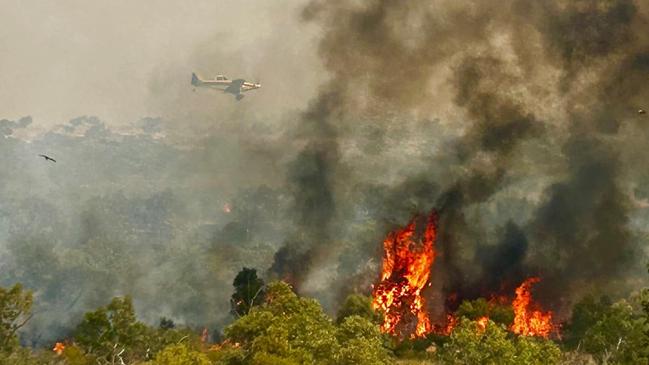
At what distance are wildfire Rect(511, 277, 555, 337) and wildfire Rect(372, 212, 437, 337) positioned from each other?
58.4ft

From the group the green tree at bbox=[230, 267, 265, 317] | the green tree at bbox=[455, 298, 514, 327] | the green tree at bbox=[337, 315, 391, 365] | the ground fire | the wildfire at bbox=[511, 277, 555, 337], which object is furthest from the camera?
the ground fire

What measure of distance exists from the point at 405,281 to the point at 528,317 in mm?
25791

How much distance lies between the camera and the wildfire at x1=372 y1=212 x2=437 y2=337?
118688 millimetres

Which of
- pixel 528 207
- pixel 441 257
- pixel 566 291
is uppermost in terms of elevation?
pixel 528 207

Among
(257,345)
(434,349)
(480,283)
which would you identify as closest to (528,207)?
(480,283)

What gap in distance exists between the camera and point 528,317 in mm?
118875

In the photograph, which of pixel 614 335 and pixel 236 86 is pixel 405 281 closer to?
pixel 614 335

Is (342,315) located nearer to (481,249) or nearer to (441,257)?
(441,257)

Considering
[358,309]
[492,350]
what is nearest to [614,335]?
[358,309]

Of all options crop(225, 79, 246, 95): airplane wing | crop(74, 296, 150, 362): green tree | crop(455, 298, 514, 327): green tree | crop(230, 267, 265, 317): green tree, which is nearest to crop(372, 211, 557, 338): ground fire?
crop(455, 298, 514, 327): green tree

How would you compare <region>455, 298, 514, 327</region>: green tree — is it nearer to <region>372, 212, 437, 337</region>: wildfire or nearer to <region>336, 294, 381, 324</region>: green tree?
<region>372, 212, 437, 337</region>: wildfire

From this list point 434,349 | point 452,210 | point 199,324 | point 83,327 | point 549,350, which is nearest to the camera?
point 549,350

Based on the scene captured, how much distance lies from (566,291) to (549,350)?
84.4 m

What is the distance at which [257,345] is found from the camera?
45594 mm
